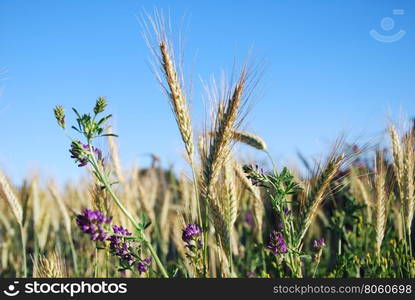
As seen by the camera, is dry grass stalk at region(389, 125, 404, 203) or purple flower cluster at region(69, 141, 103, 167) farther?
dry grass stalk at region(389, 125, 404, 203)

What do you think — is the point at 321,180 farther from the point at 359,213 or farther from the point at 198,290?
the point at 359,213

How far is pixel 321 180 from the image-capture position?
204cm

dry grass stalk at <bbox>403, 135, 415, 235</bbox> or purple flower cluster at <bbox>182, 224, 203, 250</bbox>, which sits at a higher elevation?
dry grass stalk at <bbox>403, 135, 415, 235</bbox>

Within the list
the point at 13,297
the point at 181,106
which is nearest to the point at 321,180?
the point at 181,106

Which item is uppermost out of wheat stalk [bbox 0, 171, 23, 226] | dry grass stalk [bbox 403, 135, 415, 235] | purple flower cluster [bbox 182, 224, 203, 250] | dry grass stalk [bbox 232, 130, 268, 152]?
dry grass stalk [bbox 232, 130, 268, 152]

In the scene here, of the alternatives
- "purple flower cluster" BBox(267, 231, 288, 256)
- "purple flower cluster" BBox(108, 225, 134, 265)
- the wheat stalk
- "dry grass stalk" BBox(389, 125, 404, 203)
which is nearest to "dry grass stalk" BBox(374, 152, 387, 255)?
"dry grass stalk" BBox(389, 125, 404, 203)

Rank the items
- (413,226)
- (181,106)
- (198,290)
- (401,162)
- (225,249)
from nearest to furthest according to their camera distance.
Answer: (198,290) → (181,106) → (225,249) → (401,162) → (413,226)

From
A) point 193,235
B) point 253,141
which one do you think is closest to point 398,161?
point 253,141

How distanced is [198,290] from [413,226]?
3.30 metres
